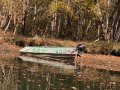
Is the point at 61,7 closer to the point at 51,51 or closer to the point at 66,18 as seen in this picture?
the point at 66,18

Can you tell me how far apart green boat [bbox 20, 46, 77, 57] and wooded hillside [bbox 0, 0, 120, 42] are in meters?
12.1

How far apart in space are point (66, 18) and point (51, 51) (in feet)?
84.5

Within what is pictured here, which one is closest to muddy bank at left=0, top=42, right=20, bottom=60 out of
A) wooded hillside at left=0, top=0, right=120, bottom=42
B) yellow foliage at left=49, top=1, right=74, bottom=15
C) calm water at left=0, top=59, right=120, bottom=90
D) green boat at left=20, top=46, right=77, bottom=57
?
green boat at left=20, top=46, right=77, bottom=57

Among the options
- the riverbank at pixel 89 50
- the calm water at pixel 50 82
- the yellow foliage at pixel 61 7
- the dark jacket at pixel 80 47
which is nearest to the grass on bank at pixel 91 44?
the riverbank at pixel 89 50

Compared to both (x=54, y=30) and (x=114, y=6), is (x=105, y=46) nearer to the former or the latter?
(x=114, y=6)

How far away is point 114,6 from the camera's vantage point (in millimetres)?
51188

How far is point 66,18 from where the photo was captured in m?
63.0

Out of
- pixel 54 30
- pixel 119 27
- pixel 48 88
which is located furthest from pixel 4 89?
pixel 54 30

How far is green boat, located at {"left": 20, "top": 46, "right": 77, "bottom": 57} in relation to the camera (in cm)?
3641

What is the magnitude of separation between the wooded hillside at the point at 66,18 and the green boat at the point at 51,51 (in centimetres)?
1209

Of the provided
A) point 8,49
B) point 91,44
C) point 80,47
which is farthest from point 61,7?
point 80,47

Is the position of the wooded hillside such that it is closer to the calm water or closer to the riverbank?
the riverbank

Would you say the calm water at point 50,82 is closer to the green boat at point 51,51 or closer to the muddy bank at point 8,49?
the green boat at point 51,51

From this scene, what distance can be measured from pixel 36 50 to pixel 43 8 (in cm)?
2496
